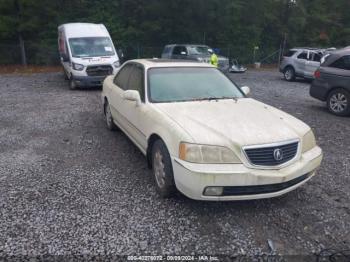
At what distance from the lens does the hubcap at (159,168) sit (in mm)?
3717

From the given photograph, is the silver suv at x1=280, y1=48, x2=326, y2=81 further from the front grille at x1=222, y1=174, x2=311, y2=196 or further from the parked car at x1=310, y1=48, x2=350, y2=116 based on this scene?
the front grille at x1=222, y1=174, x2=311, y2=196

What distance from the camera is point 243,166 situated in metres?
3.19

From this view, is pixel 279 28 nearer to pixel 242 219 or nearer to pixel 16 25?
pixel 16 25

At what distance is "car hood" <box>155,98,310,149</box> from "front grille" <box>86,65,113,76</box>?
788 centimetres

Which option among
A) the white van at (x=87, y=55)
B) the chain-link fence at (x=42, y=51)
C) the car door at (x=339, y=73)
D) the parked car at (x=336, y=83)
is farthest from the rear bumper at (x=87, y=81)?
the chain-link fence at (x=42, y=51)

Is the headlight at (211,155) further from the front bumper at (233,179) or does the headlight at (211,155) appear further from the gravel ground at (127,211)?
the gravel ground at (127,211)

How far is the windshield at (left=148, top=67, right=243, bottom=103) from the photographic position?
4.45 m

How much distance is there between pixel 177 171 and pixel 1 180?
8.37ft

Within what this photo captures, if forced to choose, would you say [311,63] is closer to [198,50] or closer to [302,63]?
[302,63]

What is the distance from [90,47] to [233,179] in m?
10.5

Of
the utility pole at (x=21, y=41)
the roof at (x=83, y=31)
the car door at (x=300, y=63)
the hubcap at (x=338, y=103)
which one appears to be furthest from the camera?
the utility pole at (x=21, y=41)

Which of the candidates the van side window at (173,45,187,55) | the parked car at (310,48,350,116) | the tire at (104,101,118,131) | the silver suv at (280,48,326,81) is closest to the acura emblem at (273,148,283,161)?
the tire at (104,101,118,131)

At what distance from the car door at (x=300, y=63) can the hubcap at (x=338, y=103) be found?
290 inches

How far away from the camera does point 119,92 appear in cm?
546
